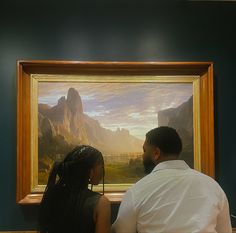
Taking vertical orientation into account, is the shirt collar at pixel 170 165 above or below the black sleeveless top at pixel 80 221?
above

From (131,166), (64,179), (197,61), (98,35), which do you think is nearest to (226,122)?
(197,61)

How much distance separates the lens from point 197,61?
9.02 ft

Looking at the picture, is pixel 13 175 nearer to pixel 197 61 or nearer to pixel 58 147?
pixel 58 147

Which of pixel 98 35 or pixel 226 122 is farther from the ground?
pixel 98 35

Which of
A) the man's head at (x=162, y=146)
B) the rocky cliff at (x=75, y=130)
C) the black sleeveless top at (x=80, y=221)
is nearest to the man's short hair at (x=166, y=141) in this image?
the man's head at (x=162, y=146)

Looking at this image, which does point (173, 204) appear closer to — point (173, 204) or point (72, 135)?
point (173, 204)

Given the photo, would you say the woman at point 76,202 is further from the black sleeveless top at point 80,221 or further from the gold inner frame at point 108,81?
the gold inner frame at point 108,81

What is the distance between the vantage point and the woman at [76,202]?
155 cm

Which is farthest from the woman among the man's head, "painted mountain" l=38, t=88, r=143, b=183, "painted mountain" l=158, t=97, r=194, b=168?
"painted mountain" l=158, t=97, r=194, b=168

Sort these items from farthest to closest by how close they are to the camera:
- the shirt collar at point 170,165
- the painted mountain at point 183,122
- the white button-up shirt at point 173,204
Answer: the painted mountain at point 183,122 < the shirt collar at point 170,165 < the white button-up shirt at point 173,204

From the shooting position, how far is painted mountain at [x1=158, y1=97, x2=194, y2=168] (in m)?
2.70

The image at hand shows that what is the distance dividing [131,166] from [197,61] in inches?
36.7

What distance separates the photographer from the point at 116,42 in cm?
271

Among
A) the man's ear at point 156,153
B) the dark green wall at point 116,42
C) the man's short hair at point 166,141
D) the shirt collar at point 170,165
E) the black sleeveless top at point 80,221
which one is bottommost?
the black sleeveless top at point 80,221
